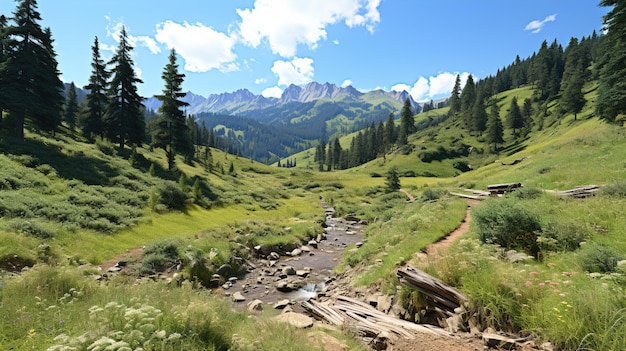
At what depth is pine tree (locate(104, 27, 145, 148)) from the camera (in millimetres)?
45312

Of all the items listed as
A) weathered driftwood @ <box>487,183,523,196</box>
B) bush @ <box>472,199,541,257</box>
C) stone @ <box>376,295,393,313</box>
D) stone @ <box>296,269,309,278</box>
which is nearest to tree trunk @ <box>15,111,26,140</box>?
stone @ <box>296,269,309,278</box>

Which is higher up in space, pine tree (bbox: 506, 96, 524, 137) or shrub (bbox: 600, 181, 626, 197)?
pine tree (bbox: 506, 96, 524, 137)

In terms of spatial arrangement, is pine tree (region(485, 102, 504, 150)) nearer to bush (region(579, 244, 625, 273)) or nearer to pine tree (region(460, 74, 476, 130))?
pine tree (region(460, 74, 476, 130))

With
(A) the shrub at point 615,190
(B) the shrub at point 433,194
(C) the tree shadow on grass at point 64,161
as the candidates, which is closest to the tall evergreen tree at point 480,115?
(B) the shrub at point 433,194

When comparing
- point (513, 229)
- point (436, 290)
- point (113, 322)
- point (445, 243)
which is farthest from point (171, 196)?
point (513, 229)

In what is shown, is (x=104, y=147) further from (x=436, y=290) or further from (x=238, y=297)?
(x=436, y=290)

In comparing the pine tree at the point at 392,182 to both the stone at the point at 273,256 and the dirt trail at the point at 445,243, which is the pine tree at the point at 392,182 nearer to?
the dirt trail at the point at 445,243

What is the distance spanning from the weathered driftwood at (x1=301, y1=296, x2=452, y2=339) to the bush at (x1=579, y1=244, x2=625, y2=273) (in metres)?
3.95

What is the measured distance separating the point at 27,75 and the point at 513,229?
4796 centimetres

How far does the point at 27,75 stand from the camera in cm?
3225

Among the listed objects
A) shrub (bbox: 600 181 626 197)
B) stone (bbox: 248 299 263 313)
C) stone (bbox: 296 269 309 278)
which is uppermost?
shrub (bbox: 600 181 626 197)

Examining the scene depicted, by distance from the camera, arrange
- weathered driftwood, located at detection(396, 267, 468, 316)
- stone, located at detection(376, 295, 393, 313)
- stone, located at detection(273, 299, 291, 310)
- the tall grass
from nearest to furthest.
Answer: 1. the tall grass
2. weathered driftwood, located at detection(396, 267, 468, 316)
3. stone, located at detection(376, 295, 393, 313)
4. stone, located at detection(273, 299, 291, 310)

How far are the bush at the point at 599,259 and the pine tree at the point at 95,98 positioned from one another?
6260cm

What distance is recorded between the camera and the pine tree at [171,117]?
44844 millimetres
